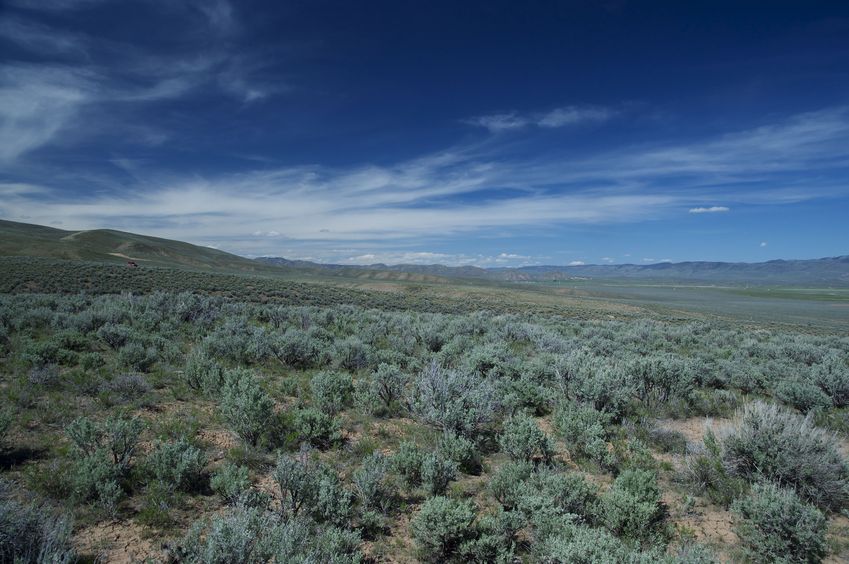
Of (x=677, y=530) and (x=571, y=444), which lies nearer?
(x=677, y=530)

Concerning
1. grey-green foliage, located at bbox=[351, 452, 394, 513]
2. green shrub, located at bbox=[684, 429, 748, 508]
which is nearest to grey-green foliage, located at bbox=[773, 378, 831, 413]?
green shrub, located at bbox=[684, 429, 748, 508]

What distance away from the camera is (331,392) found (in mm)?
8359

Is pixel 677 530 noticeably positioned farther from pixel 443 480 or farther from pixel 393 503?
pixel 393 503

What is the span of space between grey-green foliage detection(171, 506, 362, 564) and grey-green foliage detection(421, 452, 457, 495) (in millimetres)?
1534

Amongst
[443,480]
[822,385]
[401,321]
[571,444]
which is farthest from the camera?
[401,321]

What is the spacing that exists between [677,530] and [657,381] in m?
5.54

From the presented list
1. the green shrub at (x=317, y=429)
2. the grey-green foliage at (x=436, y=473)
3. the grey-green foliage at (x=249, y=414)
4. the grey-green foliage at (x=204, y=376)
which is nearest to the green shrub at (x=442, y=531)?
the grey-green foliage at (x=436, y=473)

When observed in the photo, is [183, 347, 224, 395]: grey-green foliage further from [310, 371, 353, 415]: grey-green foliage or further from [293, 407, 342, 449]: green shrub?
[293, 407, 342, 449]: green shrub

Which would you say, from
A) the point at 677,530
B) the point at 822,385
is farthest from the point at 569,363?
the point at 822,385

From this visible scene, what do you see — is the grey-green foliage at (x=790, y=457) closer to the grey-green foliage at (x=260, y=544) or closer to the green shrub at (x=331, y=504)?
the green shrub at (x=331, y=504)

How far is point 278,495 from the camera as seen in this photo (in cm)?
506

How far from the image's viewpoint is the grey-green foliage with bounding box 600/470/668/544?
471cm

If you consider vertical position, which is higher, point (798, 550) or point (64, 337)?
point (64, 337)

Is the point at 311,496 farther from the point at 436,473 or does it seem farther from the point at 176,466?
the point at 176,466
